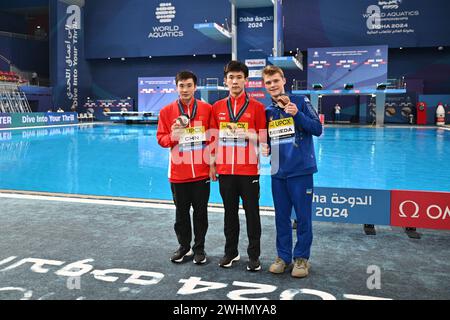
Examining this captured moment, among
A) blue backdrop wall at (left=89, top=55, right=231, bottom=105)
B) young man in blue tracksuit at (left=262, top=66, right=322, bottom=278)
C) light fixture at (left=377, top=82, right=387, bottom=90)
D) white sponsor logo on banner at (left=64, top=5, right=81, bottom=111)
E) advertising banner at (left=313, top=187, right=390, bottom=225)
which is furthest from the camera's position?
blue backdrop wall at (left=89, top=55, right=231, bottom=105)

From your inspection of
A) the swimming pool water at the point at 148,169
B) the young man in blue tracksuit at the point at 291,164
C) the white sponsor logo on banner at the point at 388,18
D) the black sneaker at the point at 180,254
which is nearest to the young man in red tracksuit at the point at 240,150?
the young man in blue tracksuit at the point at 291,164

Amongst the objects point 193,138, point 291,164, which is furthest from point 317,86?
point 291,164

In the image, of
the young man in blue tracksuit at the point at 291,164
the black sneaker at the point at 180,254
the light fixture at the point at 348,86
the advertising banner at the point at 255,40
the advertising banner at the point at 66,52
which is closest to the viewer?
the young man in blue tracksuit at the point at 291,164

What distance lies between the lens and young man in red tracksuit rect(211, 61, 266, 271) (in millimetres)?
3381

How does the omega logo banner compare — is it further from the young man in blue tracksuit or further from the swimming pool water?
the swimming pool water

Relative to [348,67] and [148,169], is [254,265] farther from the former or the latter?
[348,67]

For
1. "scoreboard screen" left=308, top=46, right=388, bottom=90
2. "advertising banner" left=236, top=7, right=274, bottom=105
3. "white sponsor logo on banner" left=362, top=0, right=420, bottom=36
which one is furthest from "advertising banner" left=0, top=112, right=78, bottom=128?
"white sponsor logo on banner" left=362, top=0, right=420, bottom=36

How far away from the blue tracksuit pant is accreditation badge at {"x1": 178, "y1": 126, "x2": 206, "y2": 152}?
0.68 metres

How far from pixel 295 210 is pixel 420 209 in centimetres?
155

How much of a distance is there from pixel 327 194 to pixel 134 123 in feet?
93.9

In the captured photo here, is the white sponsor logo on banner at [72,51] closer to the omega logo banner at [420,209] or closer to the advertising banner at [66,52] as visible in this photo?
the advertising banner at [66,52]

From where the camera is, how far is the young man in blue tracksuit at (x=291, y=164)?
10.7 ft

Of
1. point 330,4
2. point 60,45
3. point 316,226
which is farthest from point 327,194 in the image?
point 60,45

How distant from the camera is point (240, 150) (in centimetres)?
340
